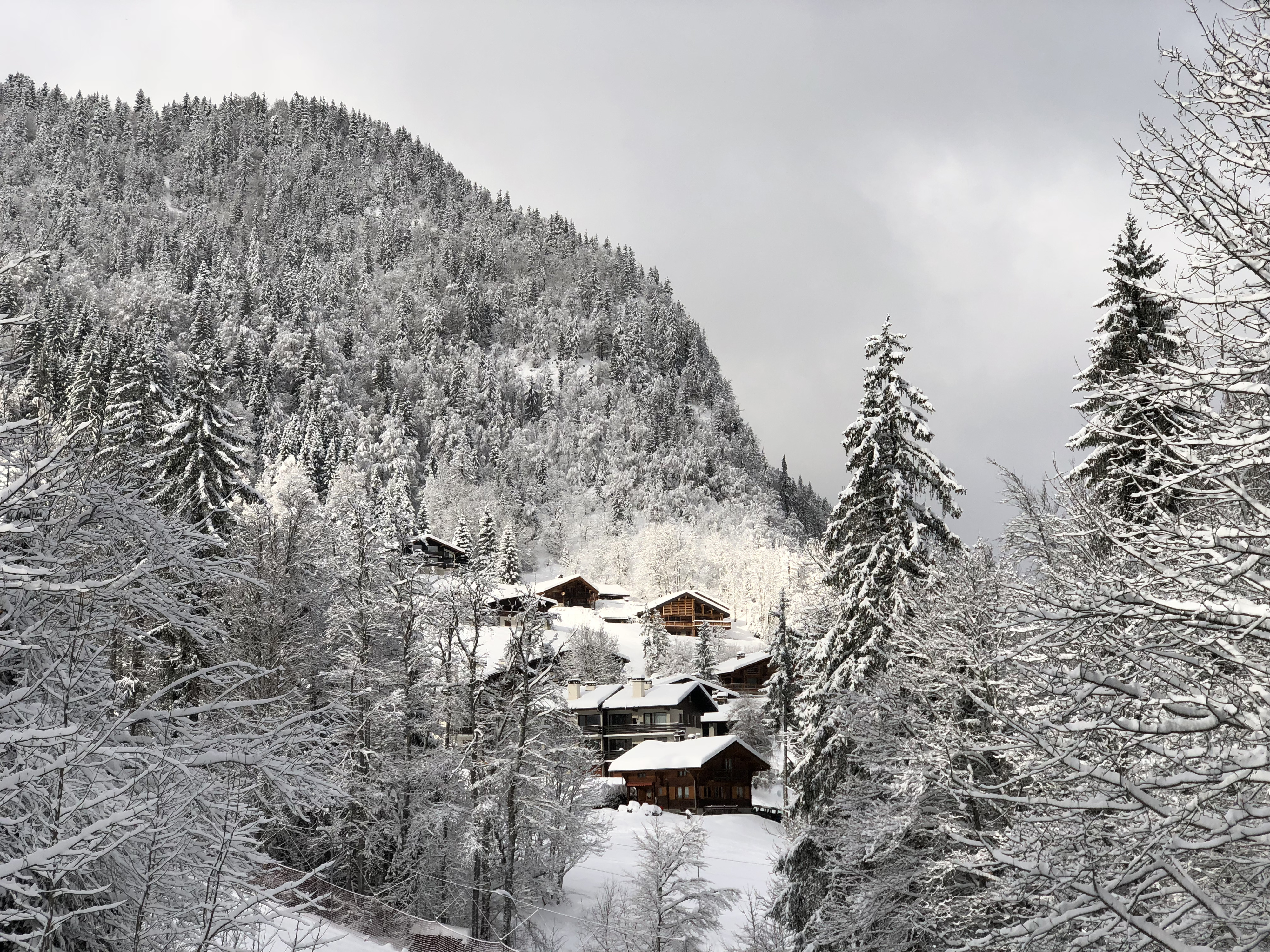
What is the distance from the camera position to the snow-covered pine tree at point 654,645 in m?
91.5

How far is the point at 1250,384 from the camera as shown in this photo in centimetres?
617

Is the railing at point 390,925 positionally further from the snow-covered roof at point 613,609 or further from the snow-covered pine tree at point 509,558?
the snow-covered roof at point 613,609

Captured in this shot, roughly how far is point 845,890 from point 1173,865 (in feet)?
53.2

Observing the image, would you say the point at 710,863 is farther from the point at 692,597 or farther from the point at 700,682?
the point at 692,597

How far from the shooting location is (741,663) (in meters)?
85.1

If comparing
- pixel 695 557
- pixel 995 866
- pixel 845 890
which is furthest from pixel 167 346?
pixel 995 866

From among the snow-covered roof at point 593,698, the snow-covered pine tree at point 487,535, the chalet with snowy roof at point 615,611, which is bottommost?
the snow-covered roof at point 593,698

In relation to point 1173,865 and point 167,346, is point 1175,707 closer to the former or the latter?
point 1173,865

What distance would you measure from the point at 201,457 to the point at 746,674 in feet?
209

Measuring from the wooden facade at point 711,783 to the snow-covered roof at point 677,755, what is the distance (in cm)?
18

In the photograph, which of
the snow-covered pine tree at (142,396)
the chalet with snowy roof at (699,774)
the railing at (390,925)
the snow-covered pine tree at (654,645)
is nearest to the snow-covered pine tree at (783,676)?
the chalet with snowy roof at (699,774)

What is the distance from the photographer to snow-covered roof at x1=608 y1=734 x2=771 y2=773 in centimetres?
5625

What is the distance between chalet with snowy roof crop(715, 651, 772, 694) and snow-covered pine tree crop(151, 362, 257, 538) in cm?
5933

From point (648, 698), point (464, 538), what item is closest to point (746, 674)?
point (648, 698)
